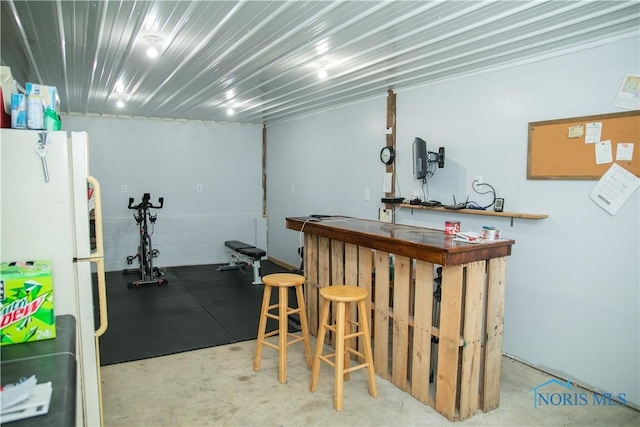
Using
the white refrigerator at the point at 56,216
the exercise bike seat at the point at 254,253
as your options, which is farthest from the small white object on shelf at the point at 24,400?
the exercise bike seat at the point at 254,253

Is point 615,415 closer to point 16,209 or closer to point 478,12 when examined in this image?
point 478,12

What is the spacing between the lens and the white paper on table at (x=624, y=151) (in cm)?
284

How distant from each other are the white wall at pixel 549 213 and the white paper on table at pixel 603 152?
18 centimetres

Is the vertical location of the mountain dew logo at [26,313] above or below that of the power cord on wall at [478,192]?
below

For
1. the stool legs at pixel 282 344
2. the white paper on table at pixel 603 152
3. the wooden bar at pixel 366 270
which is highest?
the white paper on table at pixel 603 152

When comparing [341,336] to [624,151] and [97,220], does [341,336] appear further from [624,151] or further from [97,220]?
[624,151]

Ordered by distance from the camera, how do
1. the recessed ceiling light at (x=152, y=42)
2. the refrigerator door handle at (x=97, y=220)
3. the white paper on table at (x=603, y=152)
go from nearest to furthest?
1. the refrigerator door handle at (x=97, y=220)
2. the white paper on table at (x=603, y=152)
3. the recessed ceiling light at (x=152, y=42)

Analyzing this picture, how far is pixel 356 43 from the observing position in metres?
3.18

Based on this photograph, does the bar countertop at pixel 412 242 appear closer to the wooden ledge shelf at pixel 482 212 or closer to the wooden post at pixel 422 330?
the wooden post at pixel 422 330

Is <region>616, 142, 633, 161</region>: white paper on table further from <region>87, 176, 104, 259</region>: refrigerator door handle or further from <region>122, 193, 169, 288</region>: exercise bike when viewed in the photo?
<region>122, 193, 169, 288</region>: exercise bike

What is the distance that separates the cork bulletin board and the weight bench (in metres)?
3.92

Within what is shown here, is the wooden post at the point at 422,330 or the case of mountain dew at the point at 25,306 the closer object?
the case of mountain dew at the point at 25,306

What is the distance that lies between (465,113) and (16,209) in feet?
11.8

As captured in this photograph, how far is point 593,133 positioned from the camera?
9.93 feet
